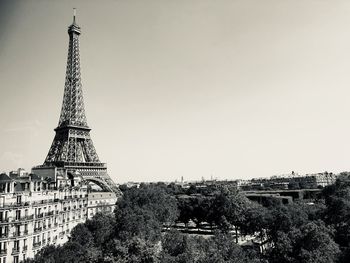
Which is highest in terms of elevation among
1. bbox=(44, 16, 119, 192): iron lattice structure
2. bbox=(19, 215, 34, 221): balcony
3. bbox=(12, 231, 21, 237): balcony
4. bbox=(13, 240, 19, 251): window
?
bbox=(44, 16, 119, 192): iron lattice structure

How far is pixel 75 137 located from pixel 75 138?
346 mm

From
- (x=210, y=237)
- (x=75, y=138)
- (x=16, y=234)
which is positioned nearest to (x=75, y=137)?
(x=75, y=138)

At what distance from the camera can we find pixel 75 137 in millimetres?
85625

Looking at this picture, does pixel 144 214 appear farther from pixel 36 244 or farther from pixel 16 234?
pixel 16 234

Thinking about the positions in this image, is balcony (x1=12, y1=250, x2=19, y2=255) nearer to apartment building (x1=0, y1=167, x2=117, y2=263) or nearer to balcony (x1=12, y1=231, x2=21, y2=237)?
apartment building (x1=0, y1=167, x2=117, y2=263)

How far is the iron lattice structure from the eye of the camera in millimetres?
81750

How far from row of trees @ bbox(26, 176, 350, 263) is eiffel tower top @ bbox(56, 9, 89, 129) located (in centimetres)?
3324

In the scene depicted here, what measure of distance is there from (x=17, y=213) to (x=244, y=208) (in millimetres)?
40924

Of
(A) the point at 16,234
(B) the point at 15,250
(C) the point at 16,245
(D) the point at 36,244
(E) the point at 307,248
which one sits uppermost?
(A) the point at 16,234

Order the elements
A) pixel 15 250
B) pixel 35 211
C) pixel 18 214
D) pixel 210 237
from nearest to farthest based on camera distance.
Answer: pixel 15 250
pixel 18 214
pixel 210 237
pixel 35 211

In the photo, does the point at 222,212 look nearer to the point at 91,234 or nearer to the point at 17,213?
the point at 91,234

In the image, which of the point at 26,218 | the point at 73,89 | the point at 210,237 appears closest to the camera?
the point at 210,237

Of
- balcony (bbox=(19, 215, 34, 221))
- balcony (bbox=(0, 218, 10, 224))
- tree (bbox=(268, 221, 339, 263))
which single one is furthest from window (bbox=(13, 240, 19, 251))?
tree (bbox=(268, 221, 339, 263))

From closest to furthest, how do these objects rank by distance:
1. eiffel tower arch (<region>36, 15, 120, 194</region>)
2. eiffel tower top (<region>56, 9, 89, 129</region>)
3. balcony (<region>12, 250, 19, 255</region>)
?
balcony (<region>12, 250, 19, 255</region>) → eiffel tower arch (<region>36, 15, 120, 194</region>) → eiffel tower top (<region>56, 9, 89, 129</region>)
